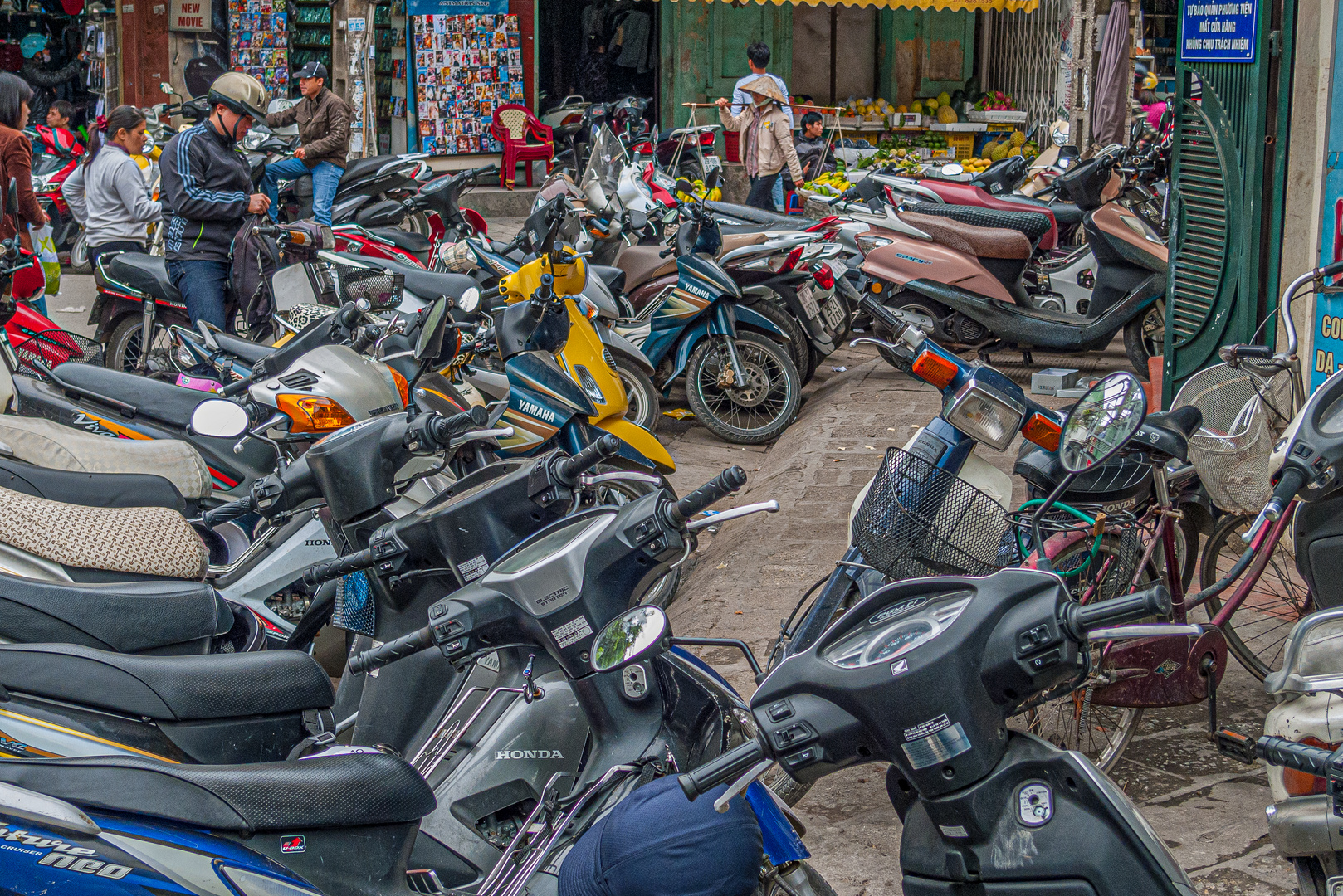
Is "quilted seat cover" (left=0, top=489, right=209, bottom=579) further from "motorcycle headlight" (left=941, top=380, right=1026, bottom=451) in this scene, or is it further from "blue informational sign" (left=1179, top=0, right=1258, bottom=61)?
"blue informational sign" (left=1179, top=0, right=1258, bottom=61)

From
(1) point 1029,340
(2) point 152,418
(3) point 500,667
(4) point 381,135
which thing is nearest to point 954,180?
(1) point 1029,340

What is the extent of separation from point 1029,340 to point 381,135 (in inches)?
385

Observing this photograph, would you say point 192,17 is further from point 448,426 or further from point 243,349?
point 448,426

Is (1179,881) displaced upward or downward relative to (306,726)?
upward

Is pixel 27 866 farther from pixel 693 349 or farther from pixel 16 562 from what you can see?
pixel 693 349

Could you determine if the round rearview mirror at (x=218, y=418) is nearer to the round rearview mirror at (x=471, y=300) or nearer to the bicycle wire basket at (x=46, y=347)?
the round rearview mirror at (x=471, y=300)

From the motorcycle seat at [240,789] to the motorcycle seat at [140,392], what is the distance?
123 inches

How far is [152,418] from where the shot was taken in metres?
4.98

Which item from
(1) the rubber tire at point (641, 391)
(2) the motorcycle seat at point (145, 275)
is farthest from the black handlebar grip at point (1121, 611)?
(2) the motorcycle seat at point (145, 275)

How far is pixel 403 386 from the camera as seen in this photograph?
4684 millimetres

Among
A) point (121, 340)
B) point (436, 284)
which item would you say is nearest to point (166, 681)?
point (436, 284)

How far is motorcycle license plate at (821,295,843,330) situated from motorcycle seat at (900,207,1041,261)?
897 mm

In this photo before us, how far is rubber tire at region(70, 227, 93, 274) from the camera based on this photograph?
11361 mm

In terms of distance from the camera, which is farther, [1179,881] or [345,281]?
[345,281]
